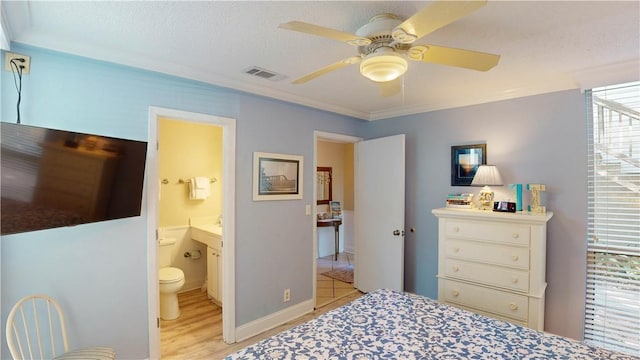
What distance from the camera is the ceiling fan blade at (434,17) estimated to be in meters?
1.06

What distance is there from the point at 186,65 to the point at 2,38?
97cm

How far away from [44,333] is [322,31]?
250 centimetres

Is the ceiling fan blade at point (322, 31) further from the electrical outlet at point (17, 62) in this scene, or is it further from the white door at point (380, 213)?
the white door at point (380, 213)

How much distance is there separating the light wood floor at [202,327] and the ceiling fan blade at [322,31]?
101 inches

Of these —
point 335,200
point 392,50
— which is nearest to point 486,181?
point 392,50

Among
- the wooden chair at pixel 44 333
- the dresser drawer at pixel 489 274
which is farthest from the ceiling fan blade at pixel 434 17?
the wooden chair at pixel 44 333

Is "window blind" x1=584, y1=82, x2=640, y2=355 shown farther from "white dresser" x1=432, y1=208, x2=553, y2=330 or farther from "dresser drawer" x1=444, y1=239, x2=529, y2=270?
"dresser drawer" x1=444, y1=239, x2=529, y2=270

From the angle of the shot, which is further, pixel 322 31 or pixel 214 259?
pixel 214 259

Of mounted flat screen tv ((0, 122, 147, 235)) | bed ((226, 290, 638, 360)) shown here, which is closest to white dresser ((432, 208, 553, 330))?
bed ((226, 290, 638, 360))

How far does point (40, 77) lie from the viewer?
192cm

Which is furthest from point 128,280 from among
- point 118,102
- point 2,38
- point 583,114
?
point 583,114

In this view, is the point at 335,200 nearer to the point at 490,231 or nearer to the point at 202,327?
the point at 202,327

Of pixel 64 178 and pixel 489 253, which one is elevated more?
pixel 64 178

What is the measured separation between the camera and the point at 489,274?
252 centimetres
